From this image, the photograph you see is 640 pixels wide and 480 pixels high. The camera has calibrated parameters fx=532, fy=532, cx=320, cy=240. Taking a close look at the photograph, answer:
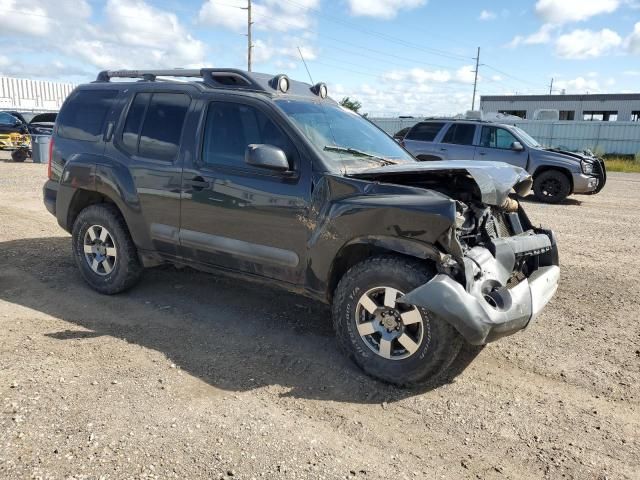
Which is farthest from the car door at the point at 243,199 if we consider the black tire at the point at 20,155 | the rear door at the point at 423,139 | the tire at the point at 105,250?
the black tire at the point at 20,155

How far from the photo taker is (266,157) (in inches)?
147

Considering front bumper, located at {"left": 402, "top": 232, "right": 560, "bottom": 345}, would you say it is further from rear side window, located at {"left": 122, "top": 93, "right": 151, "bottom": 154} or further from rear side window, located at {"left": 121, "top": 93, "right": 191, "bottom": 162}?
rear side window, located at {"left": 122, "top": 93, "right": 151, "bottom": 154}

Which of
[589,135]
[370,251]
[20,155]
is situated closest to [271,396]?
[370,251]

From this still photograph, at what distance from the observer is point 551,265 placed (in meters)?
4.27

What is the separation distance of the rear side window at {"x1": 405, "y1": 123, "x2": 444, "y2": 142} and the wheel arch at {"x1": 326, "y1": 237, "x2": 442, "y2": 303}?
10.0 m

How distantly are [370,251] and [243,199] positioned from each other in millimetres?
1073

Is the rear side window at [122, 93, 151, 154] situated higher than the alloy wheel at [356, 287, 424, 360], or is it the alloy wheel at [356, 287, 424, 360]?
the rear side window at [122, 93, 151, 154]

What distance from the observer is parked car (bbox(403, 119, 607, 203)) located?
12.0 m

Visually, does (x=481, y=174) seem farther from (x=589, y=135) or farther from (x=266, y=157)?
(x=589, y=135)

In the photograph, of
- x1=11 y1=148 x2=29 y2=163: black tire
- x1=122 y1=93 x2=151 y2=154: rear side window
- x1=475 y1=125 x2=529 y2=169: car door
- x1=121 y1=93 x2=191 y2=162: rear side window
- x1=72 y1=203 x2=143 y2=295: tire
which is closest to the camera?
x1=121 y1=93 x2=191 y2=162: rear side window

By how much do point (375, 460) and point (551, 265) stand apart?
236 cm

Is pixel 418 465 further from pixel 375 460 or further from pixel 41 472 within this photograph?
pixel 41 472

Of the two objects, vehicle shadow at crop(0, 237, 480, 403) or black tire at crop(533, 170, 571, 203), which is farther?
black tire at crop(533, 170, 571, 203)

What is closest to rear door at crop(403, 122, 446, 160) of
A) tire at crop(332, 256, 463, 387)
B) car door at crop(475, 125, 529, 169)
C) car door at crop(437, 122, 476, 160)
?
car door at crop(437, 122, 476, 160)
